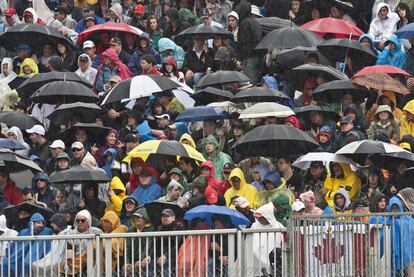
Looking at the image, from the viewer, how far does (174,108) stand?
33688 mm

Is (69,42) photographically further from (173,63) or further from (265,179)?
(265,179)

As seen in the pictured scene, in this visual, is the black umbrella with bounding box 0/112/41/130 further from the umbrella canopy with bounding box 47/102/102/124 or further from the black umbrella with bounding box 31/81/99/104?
the umbrella canopy with bounding box 47/102/102/124

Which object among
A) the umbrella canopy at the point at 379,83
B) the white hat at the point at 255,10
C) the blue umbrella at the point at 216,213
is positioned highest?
the white hat at the point at 255,10

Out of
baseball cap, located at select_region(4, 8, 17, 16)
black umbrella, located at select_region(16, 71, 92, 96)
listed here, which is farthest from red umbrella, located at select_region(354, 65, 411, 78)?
baseball cap, located at select_region(4, 8, 17, 16)

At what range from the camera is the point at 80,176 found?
95.8 ft

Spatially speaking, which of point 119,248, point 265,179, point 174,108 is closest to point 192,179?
point 265,179

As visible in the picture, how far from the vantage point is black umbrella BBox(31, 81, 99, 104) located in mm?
32906

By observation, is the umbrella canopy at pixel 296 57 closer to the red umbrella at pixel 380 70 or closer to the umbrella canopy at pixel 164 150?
the red umbrella at pixel 380 70

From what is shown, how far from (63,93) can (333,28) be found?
5844 millimetres

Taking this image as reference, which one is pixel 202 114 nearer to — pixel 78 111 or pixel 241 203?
pixel 78 111

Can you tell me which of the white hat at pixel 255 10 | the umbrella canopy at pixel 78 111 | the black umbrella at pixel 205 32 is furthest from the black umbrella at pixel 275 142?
the white hat at pixel 255 10

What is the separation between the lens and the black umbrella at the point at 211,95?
108ft

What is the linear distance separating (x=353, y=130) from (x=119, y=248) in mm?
7958

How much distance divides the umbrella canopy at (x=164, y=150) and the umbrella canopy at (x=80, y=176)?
84cm
